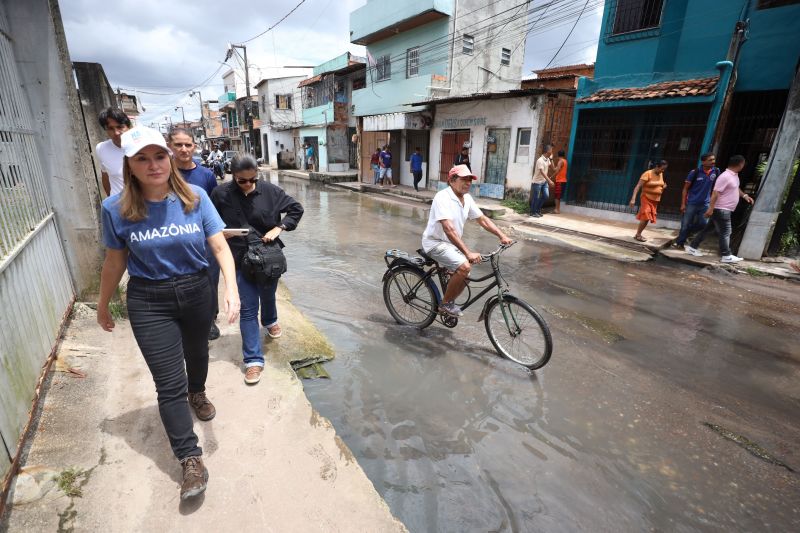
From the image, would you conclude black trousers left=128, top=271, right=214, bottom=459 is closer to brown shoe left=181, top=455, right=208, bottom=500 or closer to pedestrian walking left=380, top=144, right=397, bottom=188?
brown shoe left=181, top=455, right=208, bottom=500

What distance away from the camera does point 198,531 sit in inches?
79.9

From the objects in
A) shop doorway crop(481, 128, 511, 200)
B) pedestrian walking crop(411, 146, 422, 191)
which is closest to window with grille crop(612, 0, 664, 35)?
shop doorway crop(481, 128, 511, 200)

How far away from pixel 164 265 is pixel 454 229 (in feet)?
8.55

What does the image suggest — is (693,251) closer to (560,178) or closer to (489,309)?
(560,178)

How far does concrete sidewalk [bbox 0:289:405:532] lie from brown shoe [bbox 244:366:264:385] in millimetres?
55

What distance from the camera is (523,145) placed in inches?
535

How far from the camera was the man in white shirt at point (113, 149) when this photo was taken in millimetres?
3600

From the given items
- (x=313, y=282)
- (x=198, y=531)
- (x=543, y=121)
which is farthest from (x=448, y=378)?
(x=543, y=121)

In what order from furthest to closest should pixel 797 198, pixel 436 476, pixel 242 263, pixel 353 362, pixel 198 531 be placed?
pixel 797 198
pixel 353 362
pixel 242 263
pixel 436 476
pixel 198 531

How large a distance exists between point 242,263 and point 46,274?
1.67 meters

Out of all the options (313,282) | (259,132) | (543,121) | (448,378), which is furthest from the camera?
(259,132)

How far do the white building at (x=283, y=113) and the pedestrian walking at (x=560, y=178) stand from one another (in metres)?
25.2

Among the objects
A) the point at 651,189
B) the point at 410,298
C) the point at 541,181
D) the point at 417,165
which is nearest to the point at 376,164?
the point at 417,165

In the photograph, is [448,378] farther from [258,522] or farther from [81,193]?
[81,193]
